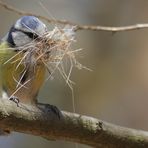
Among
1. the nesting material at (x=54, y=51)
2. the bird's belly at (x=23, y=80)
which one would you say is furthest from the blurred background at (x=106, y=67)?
the nesting material at (x=54, y=51)

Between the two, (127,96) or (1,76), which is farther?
(127,96)

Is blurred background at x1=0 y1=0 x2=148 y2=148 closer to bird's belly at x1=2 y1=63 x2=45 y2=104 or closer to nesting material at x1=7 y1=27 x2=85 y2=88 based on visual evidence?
bird's belly at x1=2 y1=63 x2=45 y2=104

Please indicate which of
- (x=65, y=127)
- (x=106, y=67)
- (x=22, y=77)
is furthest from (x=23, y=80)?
(x=106, y=67)

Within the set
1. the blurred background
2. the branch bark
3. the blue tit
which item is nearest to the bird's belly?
the blue tit

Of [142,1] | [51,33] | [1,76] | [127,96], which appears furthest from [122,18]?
[51,33]

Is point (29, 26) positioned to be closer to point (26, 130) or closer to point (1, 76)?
point (1, 76)

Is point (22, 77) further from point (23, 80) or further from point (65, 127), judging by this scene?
point (65, 127)
